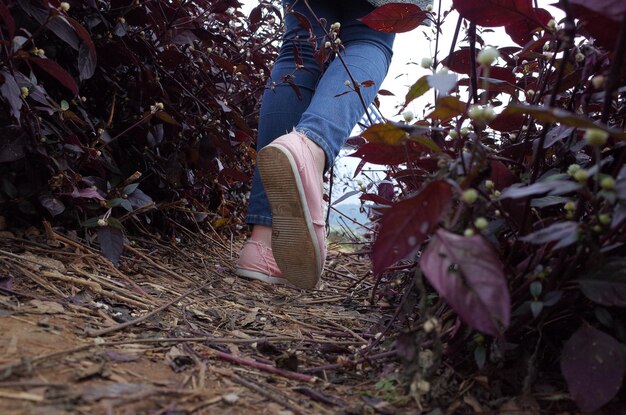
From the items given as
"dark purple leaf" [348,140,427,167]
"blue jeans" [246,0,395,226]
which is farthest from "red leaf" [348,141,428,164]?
"blue jeans" [246,0,395,226]

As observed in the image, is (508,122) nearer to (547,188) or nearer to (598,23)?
(598,23)

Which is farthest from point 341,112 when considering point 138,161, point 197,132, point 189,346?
point 189,346

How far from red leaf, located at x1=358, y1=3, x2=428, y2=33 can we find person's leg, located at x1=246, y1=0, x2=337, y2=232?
2.32 feet

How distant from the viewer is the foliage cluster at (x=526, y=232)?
1.82ft

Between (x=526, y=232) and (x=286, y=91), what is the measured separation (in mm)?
1129

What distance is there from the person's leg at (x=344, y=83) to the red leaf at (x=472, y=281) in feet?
2.82

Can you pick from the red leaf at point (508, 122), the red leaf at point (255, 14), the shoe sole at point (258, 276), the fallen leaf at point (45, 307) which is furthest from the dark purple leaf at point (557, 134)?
the red leaf at point (255, 14)

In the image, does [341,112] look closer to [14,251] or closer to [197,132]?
[197,132]

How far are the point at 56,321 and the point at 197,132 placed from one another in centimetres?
97

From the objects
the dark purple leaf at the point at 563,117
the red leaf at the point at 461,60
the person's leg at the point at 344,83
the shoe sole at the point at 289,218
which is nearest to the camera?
the dark purple leaf at the point at 563,117

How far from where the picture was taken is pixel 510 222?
30.4 inches

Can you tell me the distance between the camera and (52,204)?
1224 millimetres

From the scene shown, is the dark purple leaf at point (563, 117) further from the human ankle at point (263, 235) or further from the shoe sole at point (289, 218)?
the human ankle at point (263, 235)

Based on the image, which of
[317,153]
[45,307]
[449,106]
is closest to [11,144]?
[45,307]
